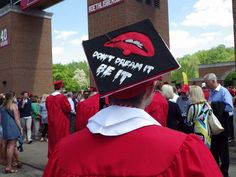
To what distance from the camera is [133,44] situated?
184 cm

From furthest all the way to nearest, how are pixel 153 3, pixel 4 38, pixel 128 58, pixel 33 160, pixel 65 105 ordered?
pixel 4 38, pixel 153 3, pixel 33 160, pixel 65 105, pixel 128 58

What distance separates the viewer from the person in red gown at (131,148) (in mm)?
1610

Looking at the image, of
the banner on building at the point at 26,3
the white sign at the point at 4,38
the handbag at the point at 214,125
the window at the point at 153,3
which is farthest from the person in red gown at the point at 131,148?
the white sign at the point at 4,38

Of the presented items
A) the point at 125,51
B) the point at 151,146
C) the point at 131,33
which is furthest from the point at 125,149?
the point at 131,33

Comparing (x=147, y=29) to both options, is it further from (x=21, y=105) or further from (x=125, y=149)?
(x=21, y=105)

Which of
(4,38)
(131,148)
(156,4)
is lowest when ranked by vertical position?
(131,148)

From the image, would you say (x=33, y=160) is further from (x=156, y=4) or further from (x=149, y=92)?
(x=156, y=4)

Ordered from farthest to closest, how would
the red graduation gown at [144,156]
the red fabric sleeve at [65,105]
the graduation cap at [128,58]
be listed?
the red fabric sleeve at [65,105] < the graduation cap at [128,58] < the red graduation gown at [144,156]

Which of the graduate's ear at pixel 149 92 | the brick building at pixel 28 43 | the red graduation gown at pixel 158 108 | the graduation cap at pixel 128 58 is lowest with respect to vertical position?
the red graduation gown at pixel 158 108

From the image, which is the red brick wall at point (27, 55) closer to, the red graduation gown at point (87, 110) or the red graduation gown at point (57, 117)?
the red graduation gown at point (57, 117)

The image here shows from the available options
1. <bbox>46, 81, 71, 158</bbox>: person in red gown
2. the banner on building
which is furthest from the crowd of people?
the banner on building

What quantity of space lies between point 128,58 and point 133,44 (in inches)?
3.5

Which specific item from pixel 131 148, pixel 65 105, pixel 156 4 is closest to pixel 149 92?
pixel 131 148

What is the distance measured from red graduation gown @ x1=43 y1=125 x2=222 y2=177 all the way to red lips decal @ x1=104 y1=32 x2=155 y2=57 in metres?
0.36
